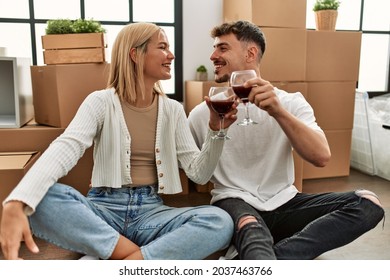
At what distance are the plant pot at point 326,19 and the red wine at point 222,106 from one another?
1445 mm

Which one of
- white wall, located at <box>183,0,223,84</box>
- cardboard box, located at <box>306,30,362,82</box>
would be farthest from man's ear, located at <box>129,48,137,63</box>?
cardboard box, located at <box>306,30,362,82</box>

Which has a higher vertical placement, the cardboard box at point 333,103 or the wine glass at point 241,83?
the wine glass at point 241,83

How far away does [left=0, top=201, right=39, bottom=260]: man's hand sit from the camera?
808 mm

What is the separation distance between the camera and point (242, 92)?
100 cm

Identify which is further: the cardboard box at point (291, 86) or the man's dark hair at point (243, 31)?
the cardboard box at point (291, 86)

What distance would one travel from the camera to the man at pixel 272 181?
1.06 meters

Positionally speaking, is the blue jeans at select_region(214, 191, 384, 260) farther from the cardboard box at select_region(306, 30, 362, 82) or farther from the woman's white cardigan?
the cardboard box at select_region(306, 30, 362, 82)

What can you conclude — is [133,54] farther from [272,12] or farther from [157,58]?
[272,12]

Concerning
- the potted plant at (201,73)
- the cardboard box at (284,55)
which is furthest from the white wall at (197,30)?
the cardboard box at (284,55)

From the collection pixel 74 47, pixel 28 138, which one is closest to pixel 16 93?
pixel 28 138

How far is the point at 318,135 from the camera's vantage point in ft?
3.72

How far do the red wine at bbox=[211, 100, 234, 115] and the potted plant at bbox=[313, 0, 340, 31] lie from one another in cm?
145

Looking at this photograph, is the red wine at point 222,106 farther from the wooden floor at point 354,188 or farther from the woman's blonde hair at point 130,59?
the wooden floor at point 354,188
